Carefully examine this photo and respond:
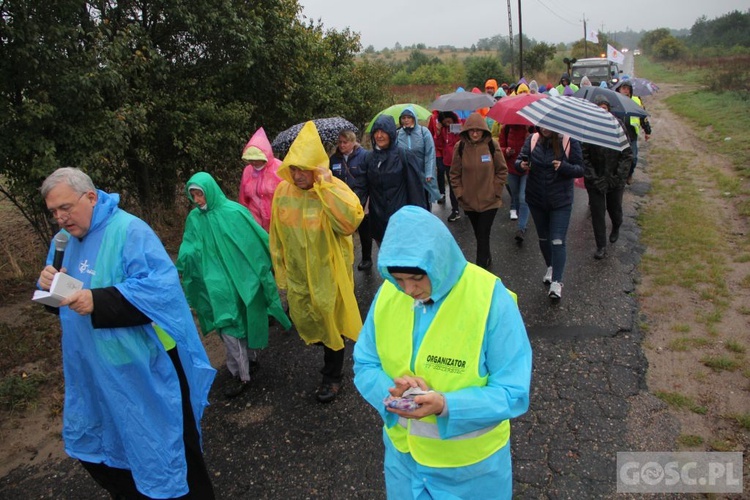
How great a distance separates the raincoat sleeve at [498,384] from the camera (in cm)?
170

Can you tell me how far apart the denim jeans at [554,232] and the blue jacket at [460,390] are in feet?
11.4

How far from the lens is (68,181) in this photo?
2348mm

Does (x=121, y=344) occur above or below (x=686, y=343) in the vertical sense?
above

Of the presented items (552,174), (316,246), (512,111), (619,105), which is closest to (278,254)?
(316,246)

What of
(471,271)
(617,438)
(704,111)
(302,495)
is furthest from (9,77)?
(704,111)

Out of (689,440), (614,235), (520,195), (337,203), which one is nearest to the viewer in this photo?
(689,440)

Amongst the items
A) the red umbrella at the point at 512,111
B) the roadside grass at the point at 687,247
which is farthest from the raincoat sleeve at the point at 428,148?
the roadside grass at the point at 687,247

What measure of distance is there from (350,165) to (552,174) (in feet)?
7.04

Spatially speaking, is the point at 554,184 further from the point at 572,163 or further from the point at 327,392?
the point at 327,392

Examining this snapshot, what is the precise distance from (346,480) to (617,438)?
5.77 feet

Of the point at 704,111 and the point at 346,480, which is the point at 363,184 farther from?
Answer: the point at 704,111

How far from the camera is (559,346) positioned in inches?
172

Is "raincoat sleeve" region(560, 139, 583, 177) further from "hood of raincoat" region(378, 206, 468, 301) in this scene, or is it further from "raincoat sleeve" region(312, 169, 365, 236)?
"hood of raincoat" region(378, 206, 468, 301)

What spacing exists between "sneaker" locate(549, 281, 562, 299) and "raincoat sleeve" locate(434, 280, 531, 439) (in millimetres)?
3537
